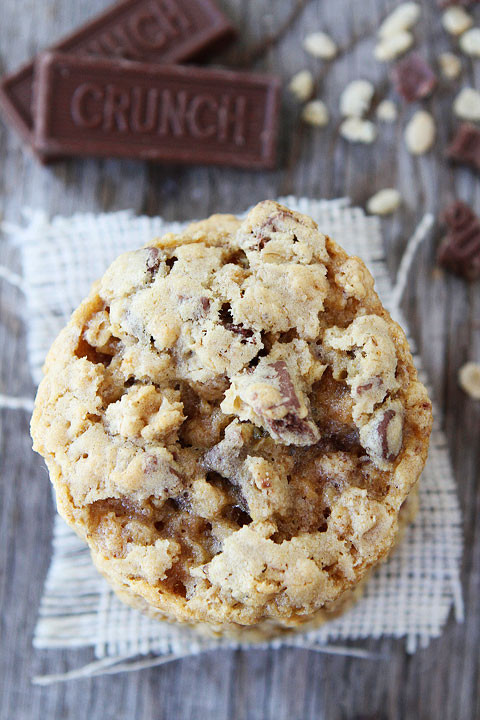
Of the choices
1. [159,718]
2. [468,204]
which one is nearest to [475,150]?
[468,204]

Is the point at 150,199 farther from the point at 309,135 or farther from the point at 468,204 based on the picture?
the point at 468,204

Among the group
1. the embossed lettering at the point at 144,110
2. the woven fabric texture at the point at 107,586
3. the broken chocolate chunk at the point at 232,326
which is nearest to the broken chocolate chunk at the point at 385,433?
the broken chocolate chunk at the point at 232,326

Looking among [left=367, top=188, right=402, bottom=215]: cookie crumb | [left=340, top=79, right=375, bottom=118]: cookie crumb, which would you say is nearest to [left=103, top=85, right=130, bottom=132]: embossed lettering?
[left=340, top=79, right=375, bottom=118]: cookie crumb

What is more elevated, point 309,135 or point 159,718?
point 309,135

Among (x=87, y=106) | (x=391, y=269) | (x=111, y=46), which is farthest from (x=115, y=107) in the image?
(x=391, y=269)

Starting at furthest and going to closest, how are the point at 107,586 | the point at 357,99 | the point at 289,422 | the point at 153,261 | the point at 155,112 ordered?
the point at 357,99 → the point at 155,112 → the point at 107,586 → the point at 153,261 → the point at 289,422

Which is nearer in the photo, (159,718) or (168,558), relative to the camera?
(168,558)

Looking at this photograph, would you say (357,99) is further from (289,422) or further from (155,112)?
(289,422)
